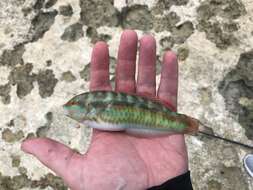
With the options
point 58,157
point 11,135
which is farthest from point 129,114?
point 11,135

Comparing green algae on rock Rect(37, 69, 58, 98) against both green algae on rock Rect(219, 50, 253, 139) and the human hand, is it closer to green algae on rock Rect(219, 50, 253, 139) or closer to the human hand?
the human hand

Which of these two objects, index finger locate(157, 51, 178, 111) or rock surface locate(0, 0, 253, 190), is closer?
index finger locate(157, 51, 178, 111)

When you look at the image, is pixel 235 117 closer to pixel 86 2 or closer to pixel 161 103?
pixel 161 103

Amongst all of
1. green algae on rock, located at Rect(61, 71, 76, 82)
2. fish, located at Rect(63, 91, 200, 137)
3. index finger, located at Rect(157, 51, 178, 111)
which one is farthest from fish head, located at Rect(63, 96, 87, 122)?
green algae on rock, located at Rect(61, 71, 76, 82)

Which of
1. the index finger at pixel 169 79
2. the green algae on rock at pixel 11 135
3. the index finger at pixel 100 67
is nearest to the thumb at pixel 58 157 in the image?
the index finger at pixel 100 67

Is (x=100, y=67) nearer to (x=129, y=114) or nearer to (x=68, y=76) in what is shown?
(x=129, y=114)

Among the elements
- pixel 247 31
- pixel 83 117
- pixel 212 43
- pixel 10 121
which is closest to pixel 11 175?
pixel 10 121
